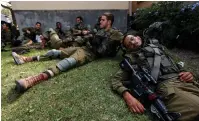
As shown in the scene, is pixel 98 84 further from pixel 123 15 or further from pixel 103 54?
pixel 123 15

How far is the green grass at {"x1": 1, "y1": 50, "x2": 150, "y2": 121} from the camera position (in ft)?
10.8

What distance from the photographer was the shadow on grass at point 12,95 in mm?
3983

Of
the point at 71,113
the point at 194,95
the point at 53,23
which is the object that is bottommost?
the point at 71,113

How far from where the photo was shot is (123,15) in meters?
11.8

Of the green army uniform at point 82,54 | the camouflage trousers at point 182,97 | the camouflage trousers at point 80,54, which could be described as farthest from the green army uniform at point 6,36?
the camouflage trousers at point 182,97

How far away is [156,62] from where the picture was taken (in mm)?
3568

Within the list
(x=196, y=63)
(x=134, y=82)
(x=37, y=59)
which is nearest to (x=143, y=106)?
(x=134, y=82)

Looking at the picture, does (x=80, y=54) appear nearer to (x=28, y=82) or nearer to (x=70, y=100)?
(x=28, y=82)

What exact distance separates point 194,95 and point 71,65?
2777 mm

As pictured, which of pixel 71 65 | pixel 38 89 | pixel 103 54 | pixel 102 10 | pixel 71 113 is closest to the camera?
pixel 71 113

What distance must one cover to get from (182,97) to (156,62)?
0.77 m

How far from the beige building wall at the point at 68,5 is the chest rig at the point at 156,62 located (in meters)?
8.24

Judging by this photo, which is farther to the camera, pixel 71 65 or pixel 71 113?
pixel 71 65

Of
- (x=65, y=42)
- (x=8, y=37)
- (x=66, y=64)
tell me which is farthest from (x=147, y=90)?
(x=8, y=37)
